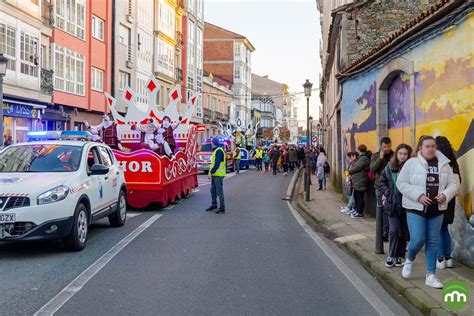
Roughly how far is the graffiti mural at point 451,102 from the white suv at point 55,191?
217 inches

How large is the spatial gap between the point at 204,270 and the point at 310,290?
5.15 ft

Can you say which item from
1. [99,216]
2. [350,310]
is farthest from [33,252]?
[350,310]

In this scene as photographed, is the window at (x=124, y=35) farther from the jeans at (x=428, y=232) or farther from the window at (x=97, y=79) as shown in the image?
the jeans at (x=428, y=232)

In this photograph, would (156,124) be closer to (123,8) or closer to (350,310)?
Result: (350,310)

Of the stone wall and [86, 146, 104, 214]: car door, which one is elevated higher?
the stone wall

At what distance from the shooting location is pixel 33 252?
815cm

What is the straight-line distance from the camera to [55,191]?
773cm

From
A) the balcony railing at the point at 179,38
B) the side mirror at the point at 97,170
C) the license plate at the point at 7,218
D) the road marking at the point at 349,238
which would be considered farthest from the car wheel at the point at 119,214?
the balcony railing at the point at 179,38

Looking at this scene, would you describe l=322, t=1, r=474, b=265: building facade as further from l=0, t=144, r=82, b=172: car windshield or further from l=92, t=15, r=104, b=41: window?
l=92, t=15, r=104, b=41: window

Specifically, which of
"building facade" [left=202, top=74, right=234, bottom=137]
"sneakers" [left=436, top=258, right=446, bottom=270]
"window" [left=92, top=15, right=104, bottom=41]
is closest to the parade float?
"sneakers" [left=436, top=258, right=446, bottom=270]

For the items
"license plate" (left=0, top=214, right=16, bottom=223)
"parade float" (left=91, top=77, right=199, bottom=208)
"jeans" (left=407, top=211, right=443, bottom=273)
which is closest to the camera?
"jeans" (left=407, top=211, right=443, bottom=273)

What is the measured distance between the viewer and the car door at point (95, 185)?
8.92m

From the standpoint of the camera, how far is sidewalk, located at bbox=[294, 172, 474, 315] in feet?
18.2

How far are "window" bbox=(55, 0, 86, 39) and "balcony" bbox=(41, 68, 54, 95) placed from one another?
3043 millimetres
